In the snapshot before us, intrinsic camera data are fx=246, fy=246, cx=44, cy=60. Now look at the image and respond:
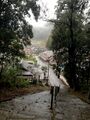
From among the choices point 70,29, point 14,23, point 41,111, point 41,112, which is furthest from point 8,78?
point 41,112

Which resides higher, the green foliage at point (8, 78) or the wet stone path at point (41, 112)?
the green foliage at point (8, 78)

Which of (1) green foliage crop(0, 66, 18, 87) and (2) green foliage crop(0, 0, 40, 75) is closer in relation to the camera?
(2) green foliage crop(0, 0, 40, 75)

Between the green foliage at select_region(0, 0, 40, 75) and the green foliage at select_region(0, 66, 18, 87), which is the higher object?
the green foliage at select_region(0, 0, 40, 75)

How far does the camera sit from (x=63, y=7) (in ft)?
94.4

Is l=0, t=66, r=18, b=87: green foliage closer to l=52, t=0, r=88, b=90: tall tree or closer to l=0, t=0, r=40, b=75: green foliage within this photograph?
l=0, t=0, r=40, b=75: green foliage

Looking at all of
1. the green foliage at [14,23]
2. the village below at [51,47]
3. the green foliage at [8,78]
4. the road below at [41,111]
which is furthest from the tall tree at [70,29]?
the road below at [41,111]

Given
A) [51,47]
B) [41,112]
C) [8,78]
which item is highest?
[51,47]

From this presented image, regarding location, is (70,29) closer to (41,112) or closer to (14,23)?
(14,23)

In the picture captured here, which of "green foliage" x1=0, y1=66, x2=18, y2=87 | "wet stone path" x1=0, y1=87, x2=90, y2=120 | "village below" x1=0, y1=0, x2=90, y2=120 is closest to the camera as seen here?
"wet stone path" x1=0, y1=87, x2=90, y2=120

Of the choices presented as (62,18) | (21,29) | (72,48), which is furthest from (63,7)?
(21,29)

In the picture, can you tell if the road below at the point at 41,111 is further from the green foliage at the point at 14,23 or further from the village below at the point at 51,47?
the green foliage at the point at 14,23

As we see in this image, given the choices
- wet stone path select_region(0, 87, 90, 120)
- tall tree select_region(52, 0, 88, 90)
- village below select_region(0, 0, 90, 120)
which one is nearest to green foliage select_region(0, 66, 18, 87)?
village below select_region(0, 0, 90, 120)

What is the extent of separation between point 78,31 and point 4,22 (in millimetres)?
13101

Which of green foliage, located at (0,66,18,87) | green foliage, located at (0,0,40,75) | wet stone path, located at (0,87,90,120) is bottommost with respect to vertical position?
wet stone path, located at (0,87,90,120)
